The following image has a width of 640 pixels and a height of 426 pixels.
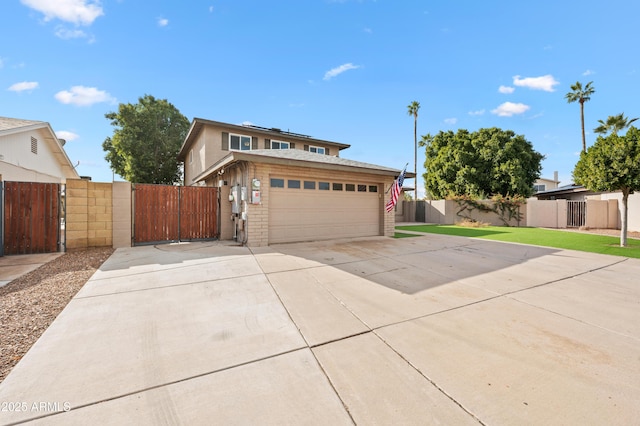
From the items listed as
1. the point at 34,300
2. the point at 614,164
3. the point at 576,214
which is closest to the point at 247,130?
the point at 34,300

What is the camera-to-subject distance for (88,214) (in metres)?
7.75

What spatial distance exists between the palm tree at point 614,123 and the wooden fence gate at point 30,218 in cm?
3591

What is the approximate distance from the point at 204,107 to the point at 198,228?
12.1 m

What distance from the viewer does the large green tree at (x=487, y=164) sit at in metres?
21.1

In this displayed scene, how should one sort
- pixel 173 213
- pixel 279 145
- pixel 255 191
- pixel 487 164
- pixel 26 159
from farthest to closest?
pixel 487 164
pixel 279 145
pixel 26 159
pixel 173 213
pixel 255 191

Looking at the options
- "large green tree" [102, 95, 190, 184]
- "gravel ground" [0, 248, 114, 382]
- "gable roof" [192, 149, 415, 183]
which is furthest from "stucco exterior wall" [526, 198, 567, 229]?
"large green tree" [102, 95, 190, 184]

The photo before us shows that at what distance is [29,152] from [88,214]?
939cm

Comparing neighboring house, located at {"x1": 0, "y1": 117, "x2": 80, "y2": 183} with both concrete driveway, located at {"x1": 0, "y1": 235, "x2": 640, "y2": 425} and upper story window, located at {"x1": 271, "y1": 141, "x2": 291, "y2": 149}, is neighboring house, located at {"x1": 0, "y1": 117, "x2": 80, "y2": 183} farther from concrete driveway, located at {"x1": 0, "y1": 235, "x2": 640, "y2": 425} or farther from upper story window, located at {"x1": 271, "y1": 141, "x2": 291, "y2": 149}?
concrete driveway, located at {"x1": 0, "y1": 235, "x2": 640, "y2": 425}

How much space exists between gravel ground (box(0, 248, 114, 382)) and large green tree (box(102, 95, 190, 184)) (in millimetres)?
19554

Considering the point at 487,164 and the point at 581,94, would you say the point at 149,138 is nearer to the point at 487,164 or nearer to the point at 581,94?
the point at 487,164

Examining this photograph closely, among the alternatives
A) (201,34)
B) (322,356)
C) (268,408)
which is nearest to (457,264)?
(322,356)

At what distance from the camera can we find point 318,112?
1537 centimetres

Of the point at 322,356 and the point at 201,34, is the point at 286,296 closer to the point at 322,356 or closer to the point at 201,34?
the point at 322,356

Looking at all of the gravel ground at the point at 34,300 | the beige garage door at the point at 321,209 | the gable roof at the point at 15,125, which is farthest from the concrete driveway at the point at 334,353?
the gable roof at the point at 15,125
